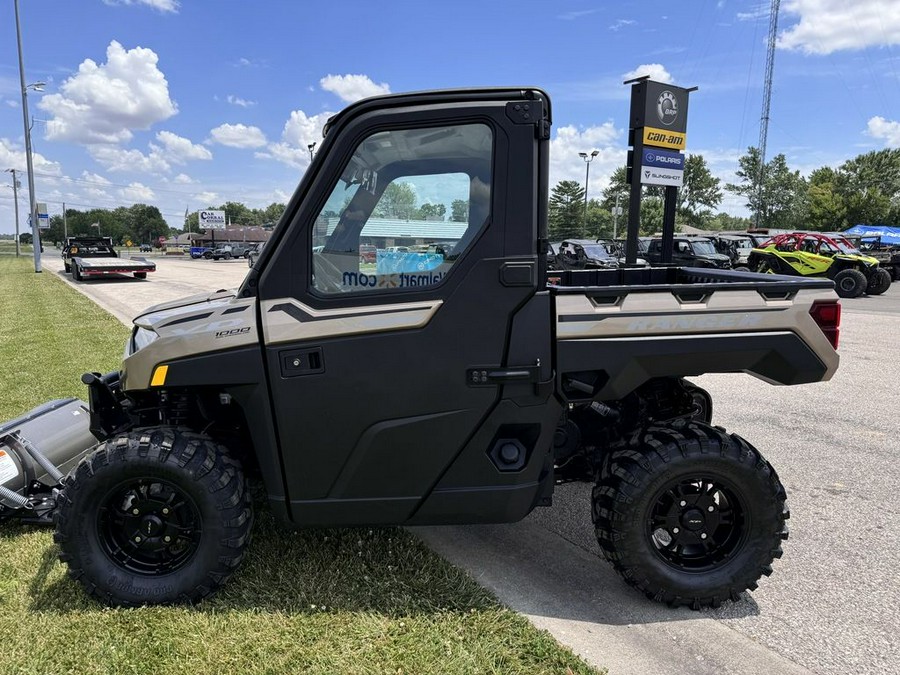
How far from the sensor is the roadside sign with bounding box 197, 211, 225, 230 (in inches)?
3622

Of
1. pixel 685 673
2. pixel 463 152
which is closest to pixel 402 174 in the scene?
pixel 463 152

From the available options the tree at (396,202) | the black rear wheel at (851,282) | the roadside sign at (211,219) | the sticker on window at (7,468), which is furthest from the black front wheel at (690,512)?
the roadside sign at (211,219)

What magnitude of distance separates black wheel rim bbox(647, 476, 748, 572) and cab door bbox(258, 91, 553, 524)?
95cm

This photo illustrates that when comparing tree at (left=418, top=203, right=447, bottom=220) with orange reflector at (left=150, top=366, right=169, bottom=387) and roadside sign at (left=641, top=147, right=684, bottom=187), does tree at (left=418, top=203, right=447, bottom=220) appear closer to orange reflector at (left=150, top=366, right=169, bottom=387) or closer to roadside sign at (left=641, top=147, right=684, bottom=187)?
orange reflector at (left=150, top=366, right=169, bottom=387)

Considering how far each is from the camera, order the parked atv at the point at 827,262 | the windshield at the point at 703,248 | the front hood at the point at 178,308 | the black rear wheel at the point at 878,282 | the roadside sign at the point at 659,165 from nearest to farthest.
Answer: the front hood at the point at 178,308 < the roadside sign at the point at 659,165 < the parked atv at the point at 827,262 < the black rear wheel at the point at 878,282 < the windshield at the point at 703,248

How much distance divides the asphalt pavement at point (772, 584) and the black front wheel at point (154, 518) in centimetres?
124

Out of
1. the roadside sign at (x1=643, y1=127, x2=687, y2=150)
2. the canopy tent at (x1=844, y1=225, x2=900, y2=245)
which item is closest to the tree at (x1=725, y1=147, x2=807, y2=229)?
the canopy tent at (x1=844, y1=225, x2=900, y2=245)

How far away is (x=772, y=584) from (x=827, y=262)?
61.6 ft

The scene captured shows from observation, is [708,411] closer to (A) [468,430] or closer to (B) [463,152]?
(A) [468,430]

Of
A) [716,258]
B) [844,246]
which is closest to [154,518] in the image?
[844,246]

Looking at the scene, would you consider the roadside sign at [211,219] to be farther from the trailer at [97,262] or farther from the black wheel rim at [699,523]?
the black wheel rim at [699,523]

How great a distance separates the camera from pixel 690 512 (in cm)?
286

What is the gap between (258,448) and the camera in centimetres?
269

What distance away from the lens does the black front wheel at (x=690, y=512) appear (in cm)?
277
